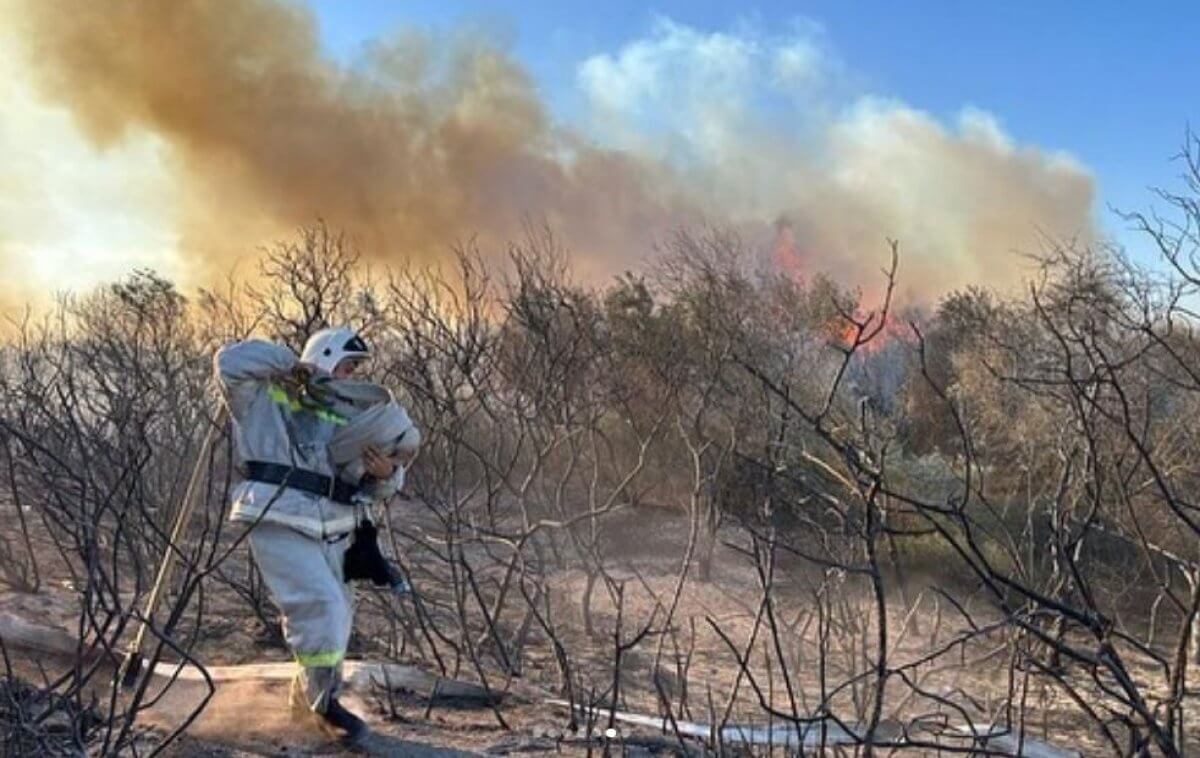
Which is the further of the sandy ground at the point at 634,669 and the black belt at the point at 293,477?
the black belt at the point at 293,477

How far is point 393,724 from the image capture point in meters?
4.32

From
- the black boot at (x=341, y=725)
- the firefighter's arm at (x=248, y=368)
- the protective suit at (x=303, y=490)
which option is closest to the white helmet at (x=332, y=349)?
the protective suit at (x=303, y=490)

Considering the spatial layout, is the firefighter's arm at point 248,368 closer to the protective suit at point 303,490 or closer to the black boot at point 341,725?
the protective suit at point 303,490

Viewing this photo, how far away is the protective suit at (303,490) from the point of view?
4066 millimetres

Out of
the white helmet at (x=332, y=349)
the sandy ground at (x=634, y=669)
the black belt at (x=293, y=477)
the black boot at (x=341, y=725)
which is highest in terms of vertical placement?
the white helmet at (x=332, y=349)

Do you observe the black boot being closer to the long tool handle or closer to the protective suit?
the protective suit

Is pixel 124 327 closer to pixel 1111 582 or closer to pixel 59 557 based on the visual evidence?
pixel 59 557

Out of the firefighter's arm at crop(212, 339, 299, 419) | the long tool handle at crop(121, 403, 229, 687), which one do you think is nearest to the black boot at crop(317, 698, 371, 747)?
the long tool handle at crop(121, 403, 229, 687)

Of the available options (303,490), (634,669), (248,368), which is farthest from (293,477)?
(634,669)

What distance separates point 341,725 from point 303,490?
91 centimetres

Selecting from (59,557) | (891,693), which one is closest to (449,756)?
(891,693)

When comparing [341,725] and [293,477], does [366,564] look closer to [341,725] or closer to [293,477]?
[293,477]

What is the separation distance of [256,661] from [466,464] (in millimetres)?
10173

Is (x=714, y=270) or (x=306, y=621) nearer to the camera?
(x=306, y=621)
